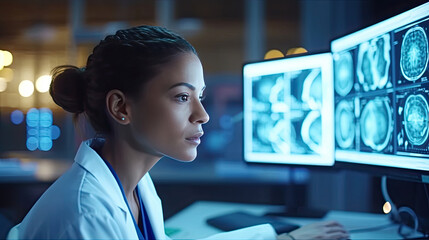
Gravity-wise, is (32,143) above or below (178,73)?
below

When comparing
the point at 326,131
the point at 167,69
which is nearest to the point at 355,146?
the point at 326,131

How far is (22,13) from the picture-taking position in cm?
448

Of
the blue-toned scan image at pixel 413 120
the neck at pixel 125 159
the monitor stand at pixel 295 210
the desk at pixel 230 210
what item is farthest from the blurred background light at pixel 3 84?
the blue-toned scan image at pixel 413 120

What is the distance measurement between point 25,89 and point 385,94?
3904mm

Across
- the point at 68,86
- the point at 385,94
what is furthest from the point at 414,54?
the point at 68,86

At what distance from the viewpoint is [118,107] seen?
0.83 m

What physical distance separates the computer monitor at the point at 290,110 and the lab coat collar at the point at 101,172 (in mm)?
835

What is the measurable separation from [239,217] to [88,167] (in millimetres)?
723

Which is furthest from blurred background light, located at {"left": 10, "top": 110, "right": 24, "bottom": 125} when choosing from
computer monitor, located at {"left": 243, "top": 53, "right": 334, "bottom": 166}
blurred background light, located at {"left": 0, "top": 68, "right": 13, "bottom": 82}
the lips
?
the lips

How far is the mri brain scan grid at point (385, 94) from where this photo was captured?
38.9 inches

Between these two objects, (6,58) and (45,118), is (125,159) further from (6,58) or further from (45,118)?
(6,58)

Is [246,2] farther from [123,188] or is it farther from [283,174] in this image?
[123,188]

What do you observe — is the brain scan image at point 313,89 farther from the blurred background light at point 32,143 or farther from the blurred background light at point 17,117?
the blurred background light at point 17,117

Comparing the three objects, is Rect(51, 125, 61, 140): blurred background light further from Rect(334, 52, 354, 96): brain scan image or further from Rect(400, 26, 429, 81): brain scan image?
Rect(400, 26, 429, 81): brain scan image
